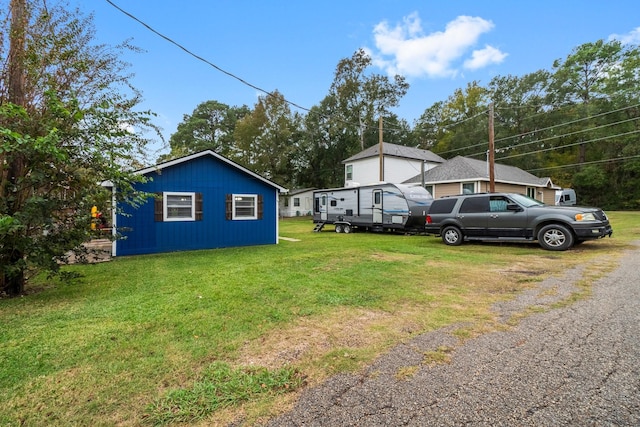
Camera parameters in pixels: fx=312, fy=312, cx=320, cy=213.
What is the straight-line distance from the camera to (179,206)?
10469 millimetres

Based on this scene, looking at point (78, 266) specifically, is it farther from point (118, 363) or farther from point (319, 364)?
point (319, 364)

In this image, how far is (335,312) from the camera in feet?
13.5

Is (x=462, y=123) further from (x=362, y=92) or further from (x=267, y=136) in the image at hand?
(x=267, y=136)

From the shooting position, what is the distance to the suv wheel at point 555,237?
28.7 ft

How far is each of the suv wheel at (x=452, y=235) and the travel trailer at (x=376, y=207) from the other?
2.74 meters

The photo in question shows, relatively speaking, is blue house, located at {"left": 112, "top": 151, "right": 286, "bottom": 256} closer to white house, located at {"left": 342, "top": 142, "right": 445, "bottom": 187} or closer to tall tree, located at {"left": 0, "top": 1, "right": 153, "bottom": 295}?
tall tree, located at {"left": 0, "top": 1, "right": 153, "bottom": 295}

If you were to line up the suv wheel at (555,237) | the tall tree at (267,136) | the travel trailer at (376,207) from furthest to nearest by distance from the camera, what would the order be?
the tall tree at (267,136), the travel trailer at (376,207), the suv wheel at (555,237)

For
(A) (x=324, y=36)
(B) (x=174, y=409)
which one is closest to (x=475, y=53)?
(A) (x=324, y=36)

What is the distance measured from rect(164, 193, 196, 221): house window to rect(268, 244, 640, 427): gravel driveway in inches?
365

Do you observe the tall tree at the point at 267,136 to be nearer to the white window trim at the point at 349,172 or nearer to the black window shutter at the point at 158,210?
the white window trim at the point at 349,172

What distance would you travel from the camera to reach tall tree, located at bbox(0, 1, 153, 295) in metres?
4.87

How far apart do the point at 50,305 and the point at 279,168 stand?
31106mm

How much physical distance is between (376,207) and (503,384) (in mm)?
13178

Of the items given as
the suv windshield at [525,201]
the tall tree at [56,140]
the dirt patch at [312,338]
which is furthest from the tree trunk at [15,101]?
the suv windshield at [525,201]
